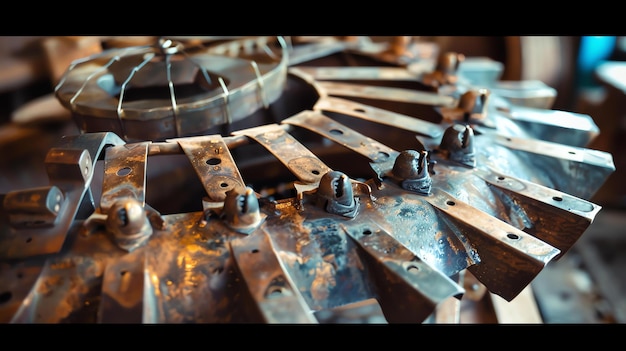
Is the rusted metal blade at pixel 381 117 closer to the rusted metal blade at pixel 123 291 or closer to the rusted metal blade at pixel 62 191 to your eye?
the rusted metal blade at pixel 62 191

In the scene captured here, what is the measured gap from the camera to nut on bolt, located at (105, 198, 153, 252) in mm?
804

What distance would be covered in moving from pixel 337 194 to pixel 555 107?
2996 mm

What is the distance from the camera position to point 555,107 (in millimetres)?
3373

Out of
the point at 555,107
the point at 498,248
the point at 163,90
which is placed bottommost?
the point at 555,107

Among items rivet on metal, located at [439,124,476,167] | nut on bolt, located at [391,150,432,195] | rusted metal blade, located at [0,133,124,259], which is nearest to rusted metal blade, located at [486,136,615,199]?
rivet on metal, located at [439,124,476,167]

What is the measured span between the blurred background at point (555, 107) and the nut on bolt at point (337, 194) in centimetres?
107

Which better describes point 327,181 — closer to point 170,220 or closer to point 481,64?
point 170,220

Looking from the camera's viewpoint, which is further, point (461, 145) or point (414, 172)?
point (461, 145)

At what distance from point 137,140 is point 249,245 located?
569 millimetres

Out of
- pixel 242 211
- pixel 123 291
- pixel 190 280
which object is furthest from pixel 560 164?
pixel 123 291

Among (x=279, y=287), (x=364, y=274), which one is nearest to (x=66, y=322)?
(x=279, y=287)

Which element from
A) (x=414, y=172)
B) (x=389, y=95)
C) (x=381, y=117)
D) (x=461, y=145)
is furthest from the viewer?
(x=389, y=95)

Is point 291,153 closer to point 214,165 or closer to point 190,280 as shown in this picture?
point 214,165

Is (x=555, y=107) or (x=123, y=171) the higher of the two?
(x=123, y=171)
